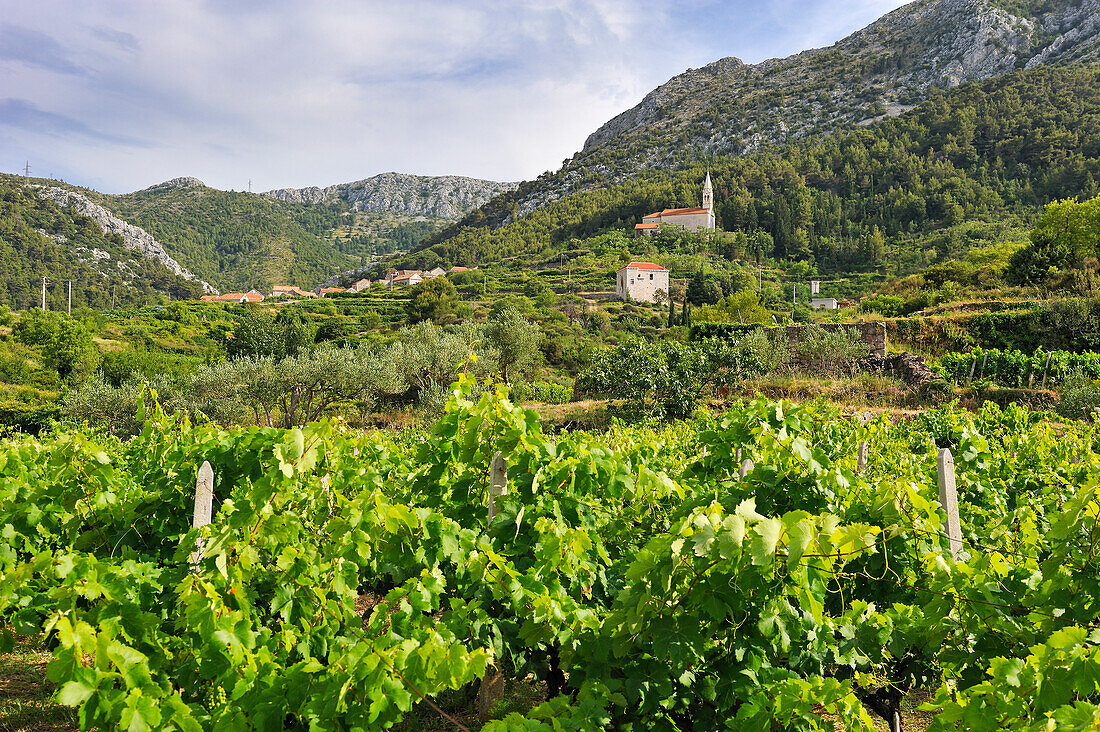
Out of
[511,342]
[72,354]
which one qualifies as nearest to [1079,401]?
[511,342]

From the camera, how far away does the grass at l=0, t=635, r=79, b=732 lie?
2785 millimetres

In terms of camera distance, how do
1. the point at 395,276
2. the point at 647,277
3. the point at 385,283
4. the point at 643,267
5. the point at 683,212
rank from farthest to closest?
the point at 385,283 < the point at 395,276 < the point at 683,212 < the point at 647,277 < the point at 643,267

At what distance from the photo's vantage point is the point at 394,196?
18325 centimetres

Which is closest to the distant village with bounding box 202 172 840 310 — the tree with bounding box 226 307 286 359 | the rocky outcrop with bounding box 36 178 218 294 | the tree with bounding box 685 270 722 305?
the tree with bounding box 685 270 722 305

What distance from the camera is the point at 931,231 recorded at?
1972 inches

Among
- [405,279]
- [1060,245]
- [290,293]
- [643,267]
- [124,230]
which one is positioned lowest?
[1060,245]

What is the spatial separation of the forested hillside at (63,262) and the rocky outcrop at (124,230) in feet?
4.39

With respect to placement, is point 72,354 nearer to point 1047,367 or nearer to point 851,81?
point 1047,367

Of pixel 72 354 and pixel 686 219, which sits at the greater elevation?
pixel 686 219

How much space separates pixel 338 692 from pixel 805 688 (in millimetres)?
1168

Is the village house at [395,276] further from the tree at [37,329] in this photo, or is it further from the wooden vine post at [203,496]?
Answer: the wooden vine post at [203,496]

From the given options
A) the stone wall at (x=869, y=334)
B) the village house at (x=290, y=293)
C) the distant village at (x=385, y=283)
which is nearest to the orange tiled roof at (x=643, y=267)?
the distant village at (x=385, y=283)

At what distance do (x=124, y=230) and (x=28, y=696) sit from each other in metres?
107

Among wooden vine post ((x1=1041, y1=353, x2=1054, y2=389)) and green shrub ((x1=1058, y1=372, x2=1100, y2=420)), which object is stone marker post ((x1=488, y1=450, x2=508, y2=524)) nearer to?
green shrub ((x1=1058, y1=372, x2=1100, y2=420))
